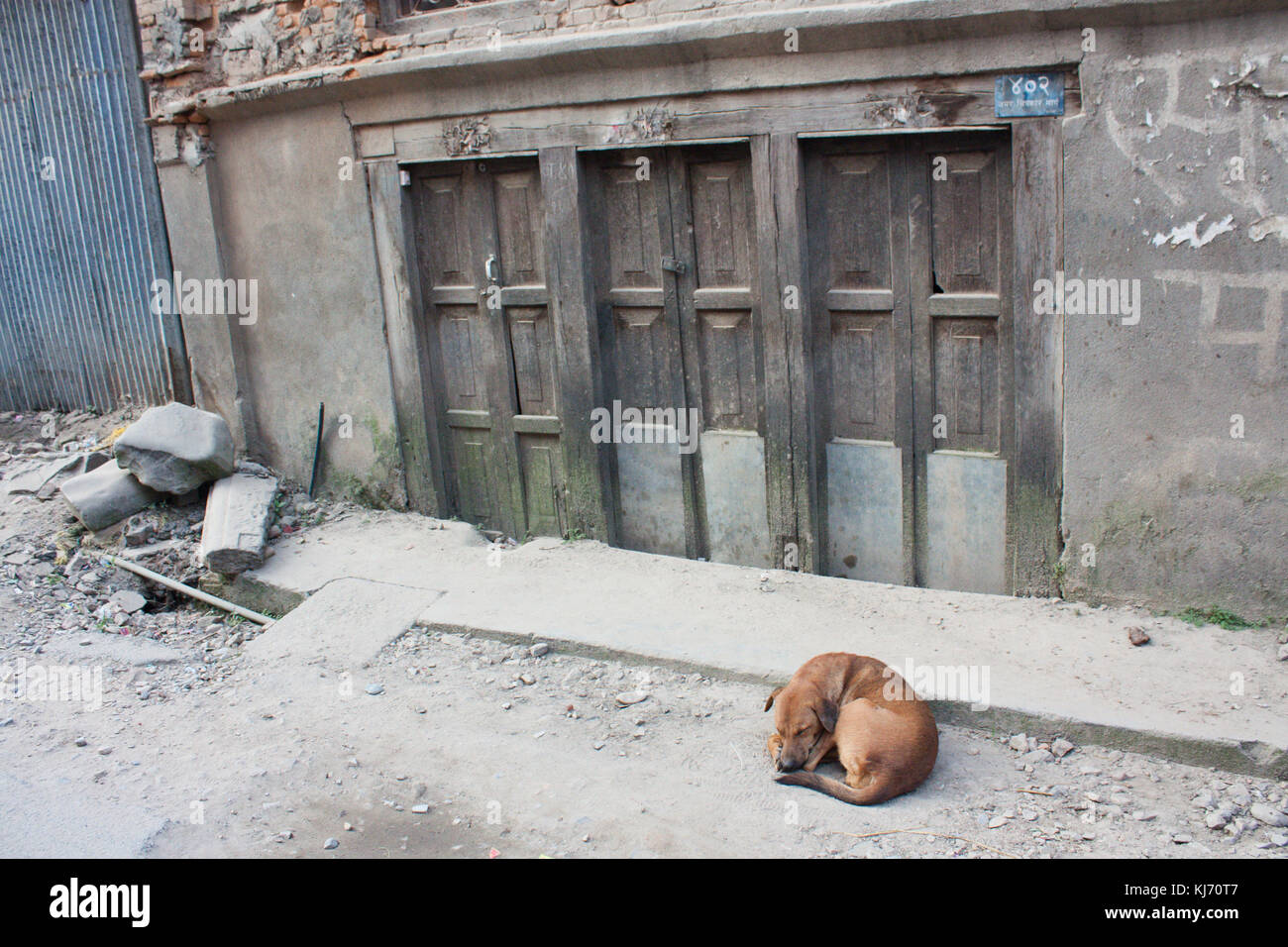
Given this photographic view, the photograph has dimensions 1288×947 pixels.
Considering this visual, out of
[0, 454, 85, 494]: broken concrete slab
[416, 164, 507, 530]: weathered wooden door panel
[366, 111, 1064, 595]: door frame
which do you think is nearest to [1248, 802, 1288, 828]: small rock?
[366, 111, 1064, 595]: door frame

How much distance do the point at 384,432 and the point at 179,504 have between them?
139 cm

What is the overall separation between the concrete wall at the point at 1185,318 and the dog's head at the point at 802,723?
180 centimetres

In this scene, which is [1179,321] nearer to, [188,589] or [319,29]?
[319,29]

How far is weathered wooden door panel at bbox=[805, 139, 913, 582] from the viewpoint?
5.66 m

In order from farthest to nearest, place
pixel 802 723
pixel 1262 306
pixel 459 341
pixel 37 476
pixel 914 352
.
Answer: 1. pixel 37 476
2. pixel 459 341
3. pixel 914 352
4. pixel 1262 306
5. pixel 802 723

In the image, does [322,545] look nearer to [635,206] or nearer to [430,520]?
[430,520]

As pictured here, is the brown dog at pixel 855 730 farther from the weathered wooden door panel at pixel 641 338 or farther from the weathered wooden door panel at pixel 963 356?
the weathered wooden door panel at pixel 641 338

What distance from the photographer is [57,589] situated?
6.65 m

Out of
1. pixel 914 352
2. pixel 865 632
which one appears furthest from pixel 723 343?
pixel 865 632

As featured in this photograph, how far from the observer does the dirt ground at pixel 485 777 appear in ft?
13.4

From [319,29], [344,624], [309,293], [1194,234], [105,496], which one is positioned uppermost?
[319,29]

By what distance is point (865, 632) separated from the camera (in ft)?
17.4

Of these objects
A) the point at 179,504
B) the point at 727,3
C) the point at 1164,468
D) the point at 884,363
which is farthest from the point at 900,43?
the point at 179,504

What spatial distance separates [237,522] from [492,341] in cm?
194
